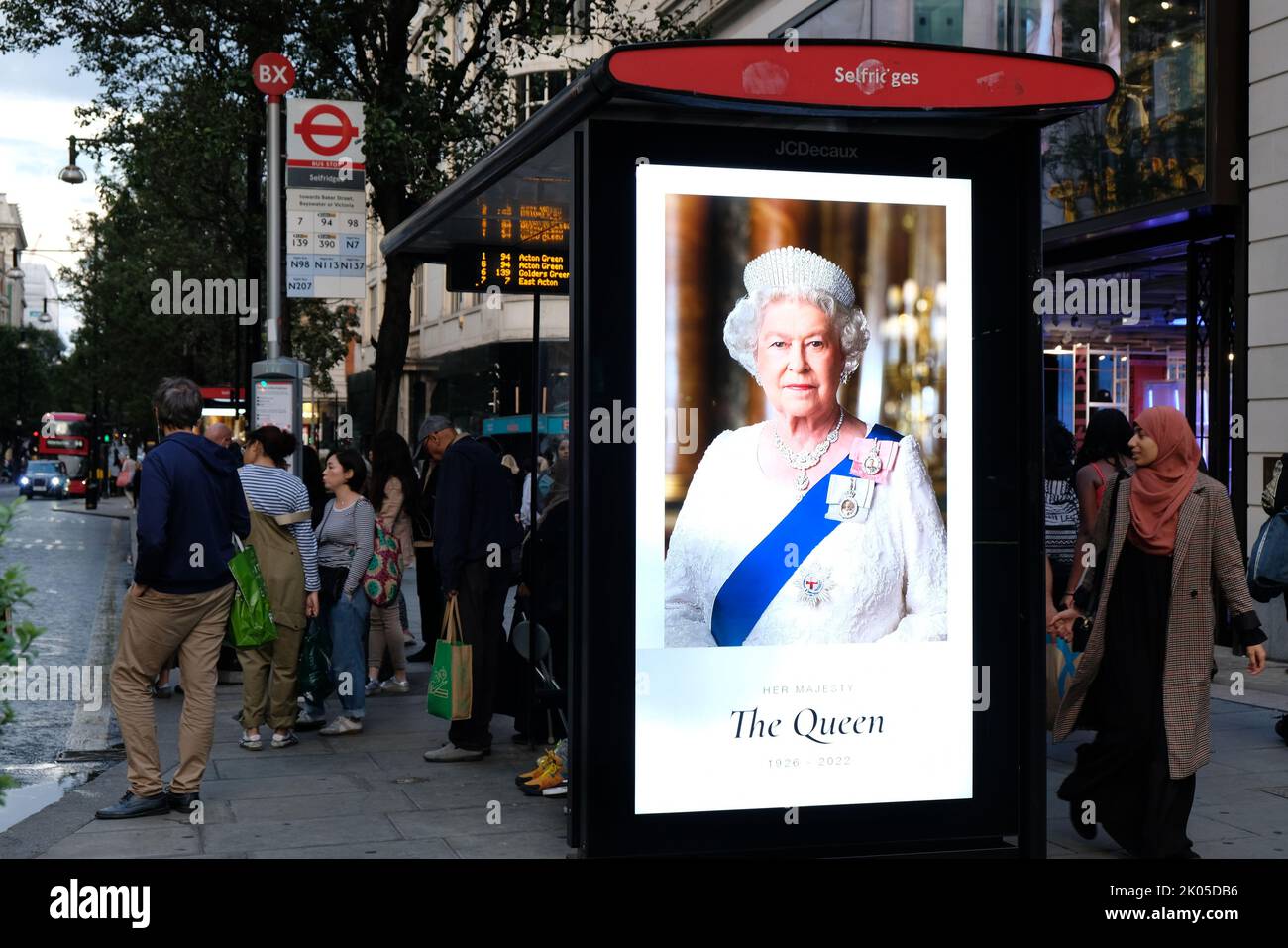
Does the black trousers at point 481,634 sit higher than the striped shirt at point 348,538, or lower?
lower

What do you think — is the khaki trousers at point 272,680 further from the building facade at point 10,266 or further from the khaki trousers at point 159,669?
the building facade at point 10,266

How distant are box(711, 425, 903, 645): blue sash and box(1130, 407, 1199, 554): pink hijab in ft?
4.96

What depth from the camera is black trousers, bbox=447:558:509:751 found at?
8.04 meters

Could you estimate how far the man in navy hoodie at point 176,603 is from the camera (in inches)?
270

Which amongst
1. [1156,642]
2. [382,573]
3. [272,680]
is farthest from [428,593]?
[1156,642]

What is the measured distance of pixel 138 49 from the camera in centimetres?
1841

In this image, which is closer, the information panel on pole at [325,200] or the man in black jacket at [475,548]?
the man in black jacket at [475,548]

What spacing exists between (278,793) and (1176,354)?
37.7ft

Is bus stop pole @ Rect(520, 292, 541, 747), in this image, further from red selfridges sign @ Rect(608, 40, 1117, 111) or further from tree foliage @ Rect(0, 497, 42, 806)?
tree foliage @ Rect(0, 497, 42, 806)

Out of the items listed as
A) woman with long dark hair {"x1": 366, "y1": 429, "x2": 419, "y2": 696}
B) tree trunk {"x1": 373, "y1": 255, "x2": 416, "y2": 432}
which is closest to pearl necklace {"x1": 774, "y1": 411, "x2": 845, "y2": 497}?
woman with long dark hair {"x1": 366, "y1": 429, "x2": 419, "y2": 696}

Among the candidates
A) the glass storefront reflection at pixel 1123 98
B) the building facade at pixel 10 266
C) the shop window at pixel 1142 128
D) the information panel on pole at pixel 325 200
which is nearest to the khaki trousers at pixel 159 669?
the information panel on pole at pixel 325 200

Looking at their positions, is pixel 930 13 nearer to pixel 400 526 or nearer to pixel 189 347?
pixel 400 526

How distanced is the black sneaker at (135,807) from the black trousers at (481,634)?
1.75 m
